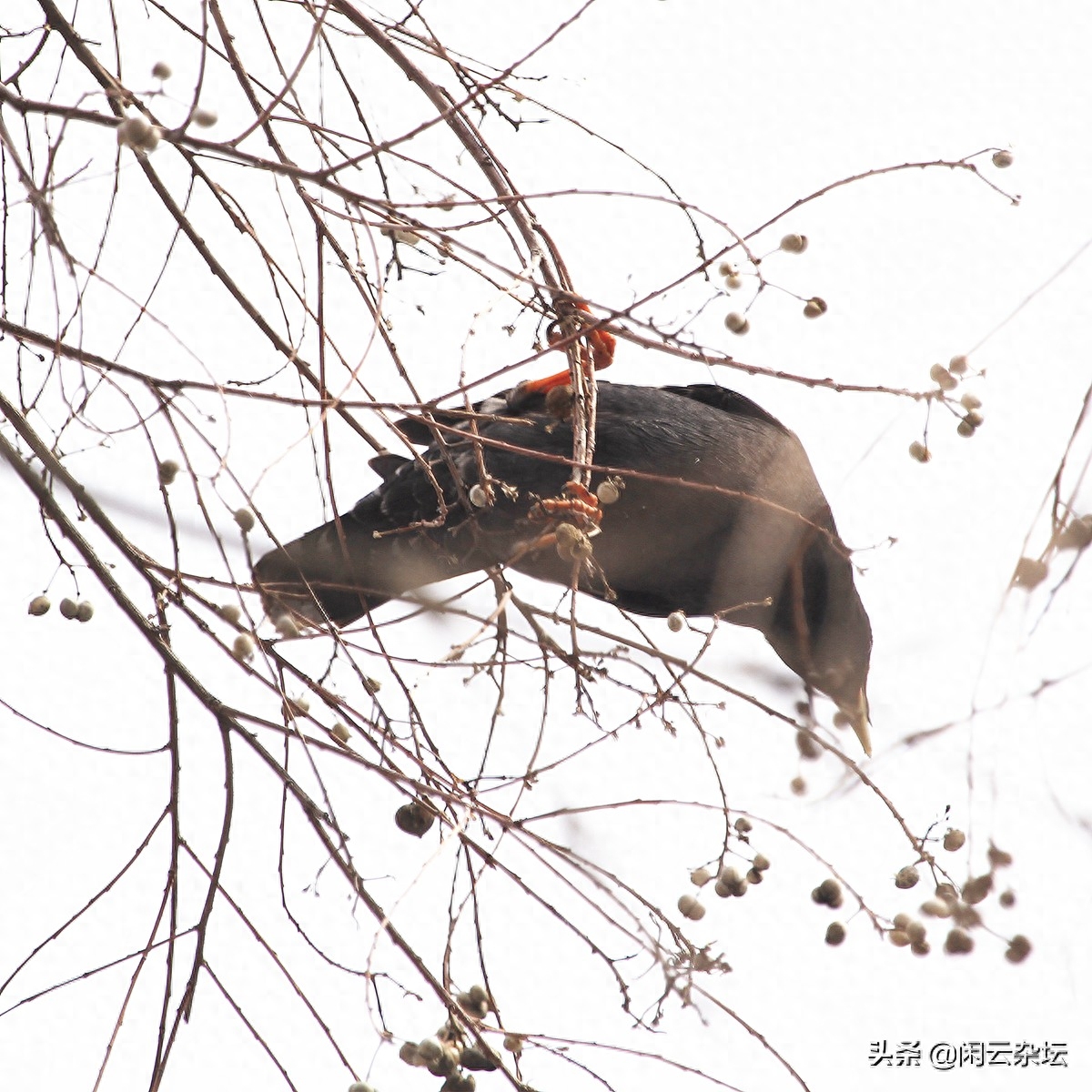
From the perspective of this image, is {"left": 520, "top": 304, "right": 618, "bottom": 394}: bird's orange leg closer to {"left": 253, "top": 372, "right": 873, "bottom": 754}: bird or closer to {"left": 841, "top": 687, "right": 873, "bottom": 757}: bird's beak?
{"left": 253, "top": 372, "right": 873, "bottom": 754}: bird

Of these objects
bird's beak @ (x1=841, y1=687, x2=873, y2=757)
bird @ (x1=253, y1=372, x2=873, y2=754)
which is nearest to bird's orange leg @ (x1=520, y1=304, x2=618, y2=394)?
bird @ (x1=253, y1=372, x2=873, y2=754)

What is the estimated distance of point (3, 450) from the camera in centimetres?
223

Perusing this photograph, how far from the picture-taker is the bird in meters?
3.71

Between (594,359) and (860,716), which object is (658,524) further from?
(860,716)

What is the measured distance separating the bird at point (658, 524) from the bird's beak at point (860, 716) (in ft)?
0.07

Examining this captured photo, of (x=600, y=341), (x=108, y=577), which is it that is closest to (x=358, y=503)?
(x=600, y=341)

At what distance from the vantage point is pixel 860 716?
2365 millimetres

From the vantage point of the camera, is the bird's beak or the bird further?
the bird

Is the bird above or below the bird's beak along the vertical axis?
above

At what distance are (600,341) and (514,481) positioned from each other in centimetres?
52

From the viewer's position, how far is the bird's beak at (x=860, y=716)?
2123 mm

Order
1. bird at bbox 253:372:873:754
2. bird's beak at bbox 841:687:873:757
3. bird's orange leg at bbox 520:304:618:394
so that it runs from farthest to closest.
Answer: bird at bbox 253:372:873:754
bird's orange leg at bbox 520:304:618:394
bird's beak at bbox 841:687:873:757

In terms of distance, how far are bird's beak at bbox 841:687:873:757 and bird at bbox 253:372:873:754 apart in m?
0.02

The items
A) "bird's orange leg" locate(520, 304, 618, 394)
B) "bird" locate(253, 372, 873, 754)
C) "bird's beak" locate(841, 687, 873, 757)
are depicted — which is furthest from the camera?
"bird" locate(253, 372, 873, 754)
